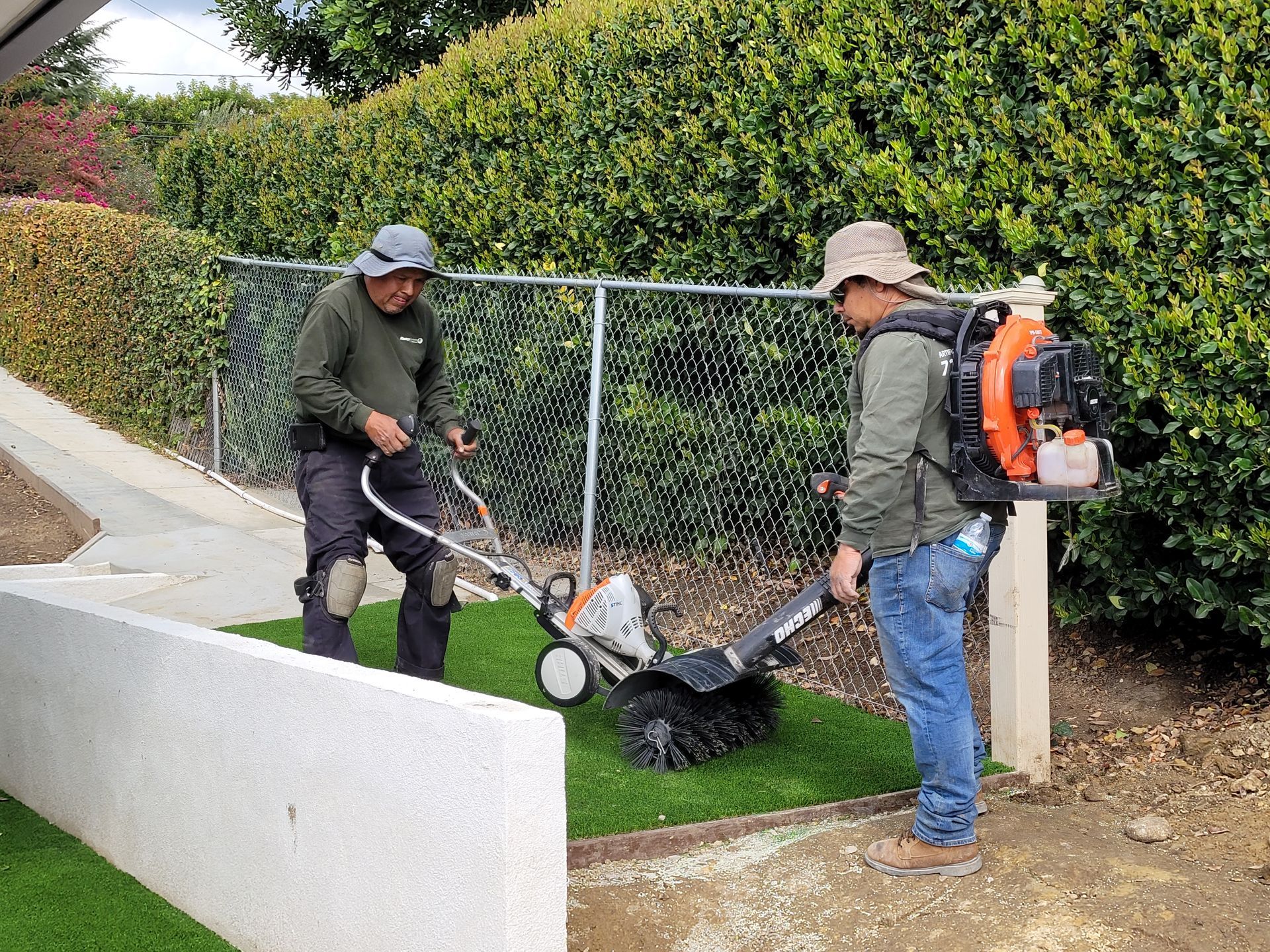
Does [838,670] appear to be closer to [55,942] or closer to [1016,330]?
[1016,330]

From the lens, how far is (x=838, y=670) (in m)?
5.75

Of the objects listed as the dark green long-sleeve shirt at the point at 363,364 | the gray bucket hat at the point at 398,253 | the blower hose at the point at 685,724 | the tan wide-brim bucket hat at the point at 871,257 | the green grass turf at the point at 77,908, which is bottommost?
the green grass turf at the point at 77,908

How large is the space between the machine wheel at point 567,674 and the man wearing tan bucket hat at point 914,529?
4.28 feet

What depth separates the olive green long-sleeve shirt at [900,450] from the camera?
342 centimetres

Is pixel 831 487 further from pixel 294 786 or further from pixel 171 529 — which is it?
pixel 171 529

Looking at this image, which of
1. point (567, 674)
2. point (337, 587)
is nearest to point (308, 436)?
point (337, 587)

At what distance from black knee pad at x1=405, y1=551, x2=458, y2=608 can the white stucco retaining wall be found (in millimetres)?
1383

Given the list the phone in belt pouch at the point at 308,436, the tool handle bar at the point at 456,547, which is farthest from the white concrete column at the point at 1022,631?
the phone in belt pouch at the point at 308,436

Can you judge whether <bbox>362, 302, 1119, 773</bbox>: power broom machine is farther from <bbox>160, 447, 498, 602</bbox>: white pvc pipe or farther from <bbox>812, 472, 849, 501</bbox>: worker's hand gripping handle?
<bbox>160, 447, 498, 602</bbox>: white pvc pipe

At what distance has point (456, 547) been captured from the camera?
4.75 meters

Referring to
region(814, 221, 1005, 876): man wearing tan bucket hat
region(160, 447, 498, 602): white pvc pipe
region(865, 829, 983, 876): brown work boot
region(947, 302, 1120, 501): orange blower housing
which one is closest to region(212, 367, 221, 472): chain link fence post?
region(160, 447, 498, 602): white pvc pipe

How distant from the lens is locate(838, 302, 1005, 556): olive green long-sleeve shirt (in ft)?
11.2

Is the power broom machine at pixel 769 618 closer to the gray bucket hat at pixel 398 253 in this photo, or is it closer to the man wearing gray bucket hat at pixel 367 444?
the man wearing gray bucket hat at pixel 367 444

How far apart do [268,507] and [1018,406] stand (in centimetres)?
722
